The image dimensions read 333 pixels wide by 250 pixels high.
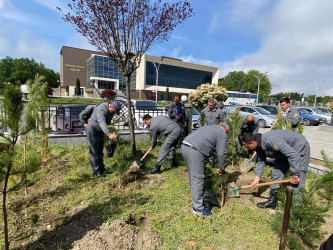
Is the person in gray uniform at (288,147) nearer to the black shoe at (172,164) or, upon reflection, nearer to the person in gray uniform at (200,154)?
the person in gray uniform at (200,154)

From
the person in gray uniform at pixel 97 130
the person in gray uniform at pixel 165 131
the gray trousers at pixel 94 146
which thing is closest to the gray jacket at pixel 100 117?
the person in gray uniform at pixel 97 130

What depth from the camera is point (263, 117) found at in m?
13.4

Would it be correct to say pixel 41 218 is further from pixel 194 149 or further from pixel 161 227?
pixel 194 149

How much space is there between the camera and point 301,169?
9.37 ft

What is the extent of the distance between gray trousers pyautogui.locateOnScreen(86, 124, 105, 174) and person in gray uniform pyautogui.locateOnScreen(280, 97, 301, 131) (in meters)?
4.19

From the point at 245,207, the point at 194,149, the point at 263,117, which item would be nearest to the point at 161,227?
the point at 194,149

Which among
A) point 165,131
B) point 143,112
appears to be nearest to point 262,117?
point 143,112

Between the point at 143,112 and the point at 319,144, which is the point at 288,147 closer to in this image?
the point at 143,112

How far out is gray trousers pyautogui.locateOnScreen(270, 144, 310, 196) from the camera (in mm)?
2861

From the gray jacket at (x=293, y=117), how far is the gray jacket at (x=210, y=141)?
2490 mm

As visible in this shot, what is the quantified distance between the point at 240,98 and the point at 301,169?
136 ft

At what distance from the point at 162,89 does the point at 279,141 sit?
177 feet

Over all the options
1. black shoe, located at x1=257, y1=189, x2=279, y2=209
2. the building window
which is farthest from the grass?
the building window

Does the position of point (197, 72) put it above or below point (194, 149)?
above
